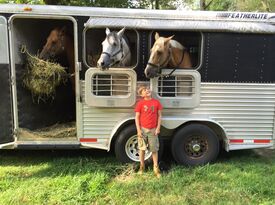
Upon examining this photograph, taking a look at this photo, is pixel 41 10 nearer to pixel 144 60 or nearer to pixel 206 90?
pixel 144 60

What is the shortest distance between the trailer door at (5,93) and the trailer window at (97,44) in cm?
129

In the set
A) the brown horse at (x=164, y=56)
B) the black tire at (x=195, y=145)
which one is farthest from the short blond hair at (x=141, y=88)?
the black tire at (x=195, y=145)

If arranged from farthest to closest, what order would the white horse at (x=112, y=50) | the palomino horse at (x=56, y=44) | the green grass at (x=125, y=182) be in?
1. the palomino horse at (x=56, y=44)
2. the white horse at (x=112, y=50)
3. the green grass at (x=125, y=182)

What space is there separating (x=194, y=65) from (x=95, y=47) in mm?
1824

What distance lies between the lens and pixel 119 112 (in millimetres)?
5199

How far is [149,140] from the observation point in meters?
4.92

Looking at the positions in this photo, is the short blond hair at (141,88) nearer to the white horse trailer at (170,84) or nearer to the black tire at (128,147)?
the white horse trailer at (170,84)

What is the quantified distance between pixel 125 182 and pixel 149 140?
2.52 feet

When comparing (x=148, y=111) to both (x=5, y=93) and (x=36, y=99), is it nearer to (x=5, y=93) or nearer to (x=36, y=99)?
(x=36, y=99)

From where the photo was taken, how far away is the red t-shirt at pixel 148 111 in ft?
15.8

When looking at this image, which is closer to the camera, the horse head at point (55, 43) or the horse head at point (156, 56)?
the horse head at point (156, 56)

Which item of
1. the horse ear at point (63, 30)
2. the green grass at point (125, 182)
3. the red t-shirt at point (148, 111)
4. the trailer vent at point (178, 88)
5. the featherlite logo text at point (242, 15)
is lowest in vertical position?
the green grass at point (125, 182)

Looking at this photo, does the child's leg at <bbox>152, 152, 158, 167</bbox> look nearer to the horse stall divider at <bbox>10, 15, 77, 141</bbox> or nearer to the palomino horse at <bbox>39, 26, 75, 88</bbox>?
the horse stall divider at <bbox>10, 15, 77, 141</bbox>

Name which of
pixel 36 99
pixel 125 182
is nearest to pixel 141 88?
pixel 125 182
